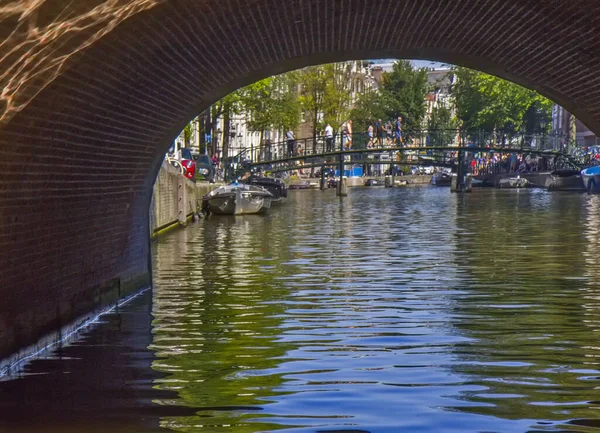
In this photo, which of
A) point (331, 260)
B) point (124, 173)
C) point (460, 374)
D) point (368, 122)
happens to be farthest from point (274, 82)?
point (460, 374)

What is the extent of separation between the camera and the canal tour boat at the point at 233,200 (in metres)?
42.2

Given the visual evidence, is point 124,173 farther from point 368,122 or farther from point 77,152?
point 368,122

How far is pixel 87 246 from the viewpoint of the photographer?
1355cm

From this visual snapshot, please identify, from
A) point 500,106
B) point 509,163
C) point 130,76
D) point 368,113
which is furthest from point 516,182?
point 130,76

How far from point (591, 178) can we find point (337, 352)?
Result: 5334 centimetres

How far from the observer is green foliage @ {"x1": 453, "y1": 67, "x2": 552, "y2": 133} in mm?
81438

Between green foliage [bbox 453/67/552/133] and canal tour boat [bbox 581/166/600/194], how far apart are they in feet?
50.0

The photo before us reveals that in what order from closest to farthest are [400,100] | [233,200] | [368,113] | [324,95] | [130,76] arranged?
[130,76], [233,200], [324,95], [400,100], [368,113]

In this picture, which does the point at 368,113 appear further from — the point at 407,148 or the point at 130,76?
the point at 130,76

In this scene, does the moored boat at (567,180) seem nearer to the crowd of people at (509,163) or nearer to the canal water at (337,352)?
the crowd of people at (509,163)

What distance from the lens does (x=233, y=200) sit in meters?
42.5

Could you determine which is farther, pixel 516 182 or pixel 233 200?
pixel 516 182

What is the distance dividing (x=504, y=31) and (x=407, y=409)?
5.40 meters

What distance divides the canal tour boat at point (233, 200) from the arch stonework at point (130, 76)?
25.0 m
